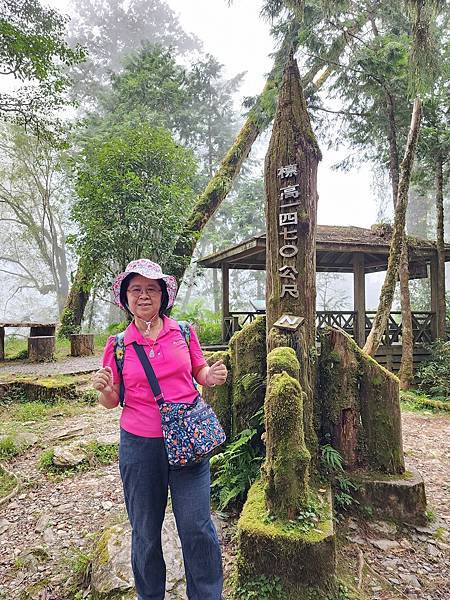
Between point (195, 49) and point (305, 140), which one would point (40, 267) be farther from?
point (305, 140)

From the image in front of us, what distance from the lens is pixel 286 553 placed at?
2355 mm

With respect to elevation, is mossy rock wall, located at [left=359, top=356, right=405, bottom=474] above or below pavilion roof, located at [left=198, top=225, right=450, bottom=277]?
below

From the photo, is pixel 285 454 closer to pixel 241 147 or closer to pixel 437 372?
pixel 437 372

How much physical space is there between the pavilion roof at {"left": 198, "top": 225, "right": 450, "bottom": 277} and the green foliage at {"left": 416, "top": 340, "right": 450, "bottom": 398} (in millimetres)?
2546

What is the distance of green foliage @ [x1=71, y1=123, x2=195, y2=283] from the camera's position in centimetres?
973

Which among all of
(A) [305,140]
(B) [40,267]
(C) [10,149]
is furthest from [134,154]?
(B) [40,267]

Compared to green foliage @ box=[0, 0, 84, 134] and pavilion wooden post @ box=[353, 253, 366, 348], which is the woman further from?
pavilion wooden post @ box=[353, 253, 366, 348]

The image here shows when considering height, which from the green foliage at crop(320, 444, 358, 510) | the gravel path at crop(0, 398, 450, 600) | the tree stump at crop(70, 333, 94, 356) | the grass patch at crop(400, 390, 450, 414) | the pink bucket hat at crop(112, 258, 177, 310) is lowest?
the grass patch at crop(400, 390, 450, 414)

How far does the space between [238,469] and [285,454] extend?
1007 mm

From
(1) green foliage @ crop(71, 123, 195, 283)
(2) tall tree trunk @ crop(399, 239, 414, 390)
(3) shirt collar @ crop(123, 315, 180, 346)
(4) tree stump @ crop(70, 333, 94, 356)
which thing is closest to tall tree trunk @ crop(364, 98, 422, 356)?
(2) tall tree trunk @ crop(399, 239, 414, 390)

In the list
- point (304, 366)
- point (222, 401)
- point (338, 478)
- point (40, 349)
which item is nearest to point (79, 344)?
point (40, 349)

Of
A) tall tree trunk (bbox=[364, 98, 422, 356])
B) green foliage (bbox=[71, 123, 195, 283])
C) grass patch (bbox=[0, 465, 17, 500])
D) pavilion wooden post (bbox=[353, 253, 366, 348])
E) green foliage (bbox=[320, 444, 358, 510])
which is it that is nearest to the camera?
green foliage (bbox=[320, 444, 358, 510])

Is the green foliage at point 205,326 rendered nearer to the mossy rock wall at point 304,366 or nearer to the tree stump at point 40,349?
the tree stump at point 40,349

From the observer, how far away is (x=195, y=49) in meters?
32.9
